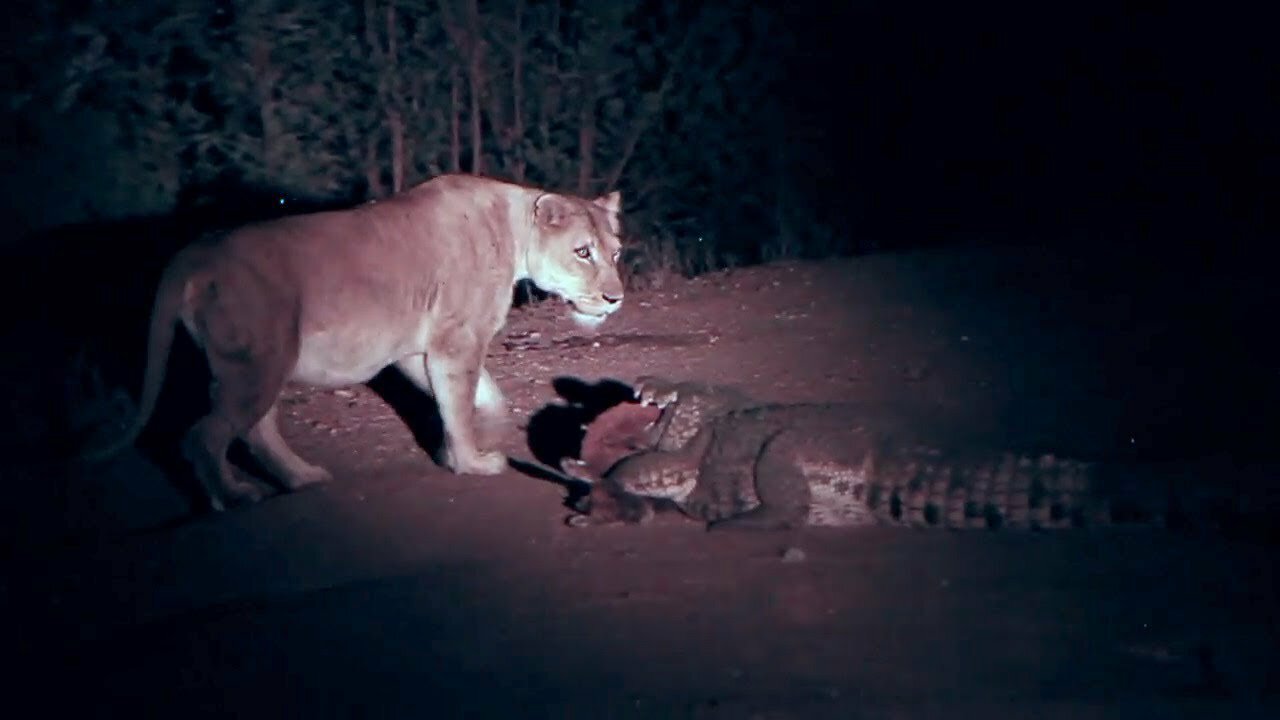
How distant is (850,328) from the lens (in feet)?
31.6

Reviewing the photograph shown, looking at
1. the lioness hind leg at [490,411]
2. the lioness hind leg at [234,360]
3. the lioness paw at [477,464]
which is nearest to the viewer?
the lioness hind leg at [234,360]

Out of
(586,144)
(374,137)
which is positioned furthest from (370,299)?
(586,144)

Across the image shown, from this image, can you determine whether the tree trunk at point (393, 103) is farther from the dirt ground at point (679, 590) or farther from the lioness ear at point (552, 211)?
the lioness ear at point (552, 211)

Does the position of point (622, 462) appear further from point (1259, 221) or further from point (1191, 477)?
point (1259, 221)

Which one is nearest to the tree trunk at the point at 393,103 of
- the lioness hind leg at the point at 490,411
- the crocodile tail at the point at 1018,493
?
the lioness hind leg at the point at 490,411

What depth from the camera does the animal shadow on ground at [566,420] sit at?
7586 millimetres

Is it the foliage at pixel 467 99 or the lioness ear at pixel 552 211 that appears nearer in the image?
the lioness ear at pixel 552 211

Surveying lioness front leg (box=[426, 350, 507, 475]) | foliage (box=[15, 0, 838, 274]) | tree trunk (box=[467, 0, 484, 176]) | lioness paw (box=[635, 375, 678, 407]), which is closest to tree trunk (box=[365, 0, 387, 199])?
foliage (box=[15, 0, 838, 274])

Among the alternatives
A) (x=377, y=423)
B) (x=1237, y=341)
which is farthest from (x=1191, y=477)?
(x=377, y=423)

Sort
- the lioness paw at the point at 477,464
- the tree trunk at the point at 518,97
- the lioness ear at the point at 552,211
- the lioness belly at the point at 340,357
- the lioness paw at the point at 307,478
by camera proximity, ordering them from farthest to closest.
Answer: the tree trunk at the point at 518,97 < the lioness ear at the point at 552,211 < the lioness paw at the point at 477,464 < the lioness paw at the point at 307,478 < the lioness belly at the point at 340,357

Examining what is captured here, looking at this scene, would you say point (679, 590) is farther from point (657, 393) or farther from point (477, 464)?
point (477, 464)

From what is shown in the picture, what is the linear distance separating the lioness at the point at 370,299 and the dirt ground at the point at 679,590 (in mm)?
389

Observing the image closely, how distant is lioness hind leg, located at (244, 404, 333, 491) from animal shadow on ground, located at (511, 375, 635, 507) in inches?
40.6

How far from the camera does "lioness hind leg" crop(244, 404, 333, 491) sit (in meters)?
7.33
